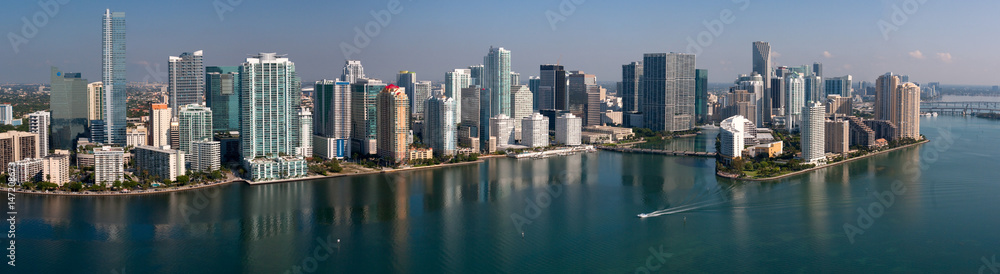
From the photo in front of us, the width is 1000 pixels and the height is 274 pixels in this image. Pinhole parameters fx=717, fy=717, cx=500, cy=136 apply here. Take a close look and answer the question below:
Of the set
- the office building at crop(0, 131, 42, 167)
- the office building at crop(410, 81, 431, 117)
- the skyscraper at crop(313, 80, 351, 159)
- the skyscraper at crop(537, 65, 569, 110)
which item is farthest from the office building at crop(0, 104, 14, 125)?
the skyscraper at crop(537, 65, 569, 110)

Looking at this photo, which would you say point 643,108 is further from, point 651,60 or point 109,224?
point 109,224

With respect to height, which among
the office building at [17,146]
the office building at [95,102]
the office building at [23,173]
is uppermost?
the office building at [95,102]

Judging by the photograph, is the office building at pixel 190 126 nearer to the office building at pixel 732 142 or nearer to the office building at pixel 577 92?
the office building at pixel 732 142

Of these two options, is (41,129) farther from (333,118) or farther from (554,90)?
(554,90)

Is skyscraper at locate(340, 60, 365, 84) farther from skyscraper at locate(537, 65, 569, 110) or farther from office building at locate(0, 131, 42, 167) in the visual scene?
office building at locate(0, 131, 42, 167)

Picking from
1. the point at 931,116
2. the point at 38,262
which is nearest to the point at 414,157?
the point at 38,262

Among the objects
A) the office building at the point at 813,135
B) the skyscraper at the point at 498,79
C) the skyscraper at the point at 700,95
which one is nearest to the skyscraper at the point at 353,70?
the skyscraper at the point at 498,79
